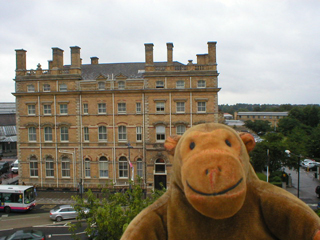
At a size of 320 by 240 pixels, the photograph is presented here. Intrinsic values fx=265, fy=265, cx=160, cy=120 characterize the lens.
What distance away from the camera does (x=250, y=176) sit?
155 inches

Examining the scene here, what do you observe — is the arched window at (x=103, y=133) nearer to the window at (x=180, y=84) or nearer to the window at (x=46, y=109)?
the window at (x=46, y=109)

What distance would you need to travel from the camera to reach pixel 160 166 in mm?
27672

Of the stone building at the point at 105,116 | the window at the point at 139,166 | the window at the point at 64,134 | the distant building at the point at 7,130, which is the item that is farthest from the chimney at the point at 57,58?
the distant building at the point at 7,130

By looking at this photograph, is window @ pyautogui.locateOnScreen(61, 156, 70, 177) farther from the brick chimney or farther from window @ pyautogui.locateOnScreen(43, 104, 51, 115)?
the brick chimney

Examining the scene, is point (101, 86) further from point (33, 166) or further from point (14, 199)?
point (14, 199)

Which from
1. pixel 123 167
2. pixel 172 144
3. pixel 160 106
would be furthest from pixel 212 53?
pixel 172 144

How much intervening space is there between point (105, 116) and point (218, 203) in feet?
86.1

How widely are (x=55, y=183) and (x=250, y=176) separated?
→ 94.7ft

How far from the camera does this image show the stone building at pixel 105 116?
90.2ft

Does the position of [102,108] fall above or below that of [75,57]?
below

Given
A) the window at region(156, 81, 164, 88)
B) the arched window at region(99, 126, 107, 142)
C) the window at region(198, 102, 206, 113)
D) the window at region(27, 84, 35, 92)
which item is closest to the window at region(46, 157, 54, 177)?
the arched window at region(99, 126, 107, 142)

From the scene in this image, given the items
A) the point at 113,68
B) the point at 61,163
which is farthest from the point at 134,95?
the point at 61,163

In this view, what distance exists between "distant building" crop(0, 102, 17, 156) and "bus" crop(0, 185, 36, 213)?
37.0 meters

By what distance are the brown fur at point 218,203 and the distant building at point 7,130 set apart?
6160cm
